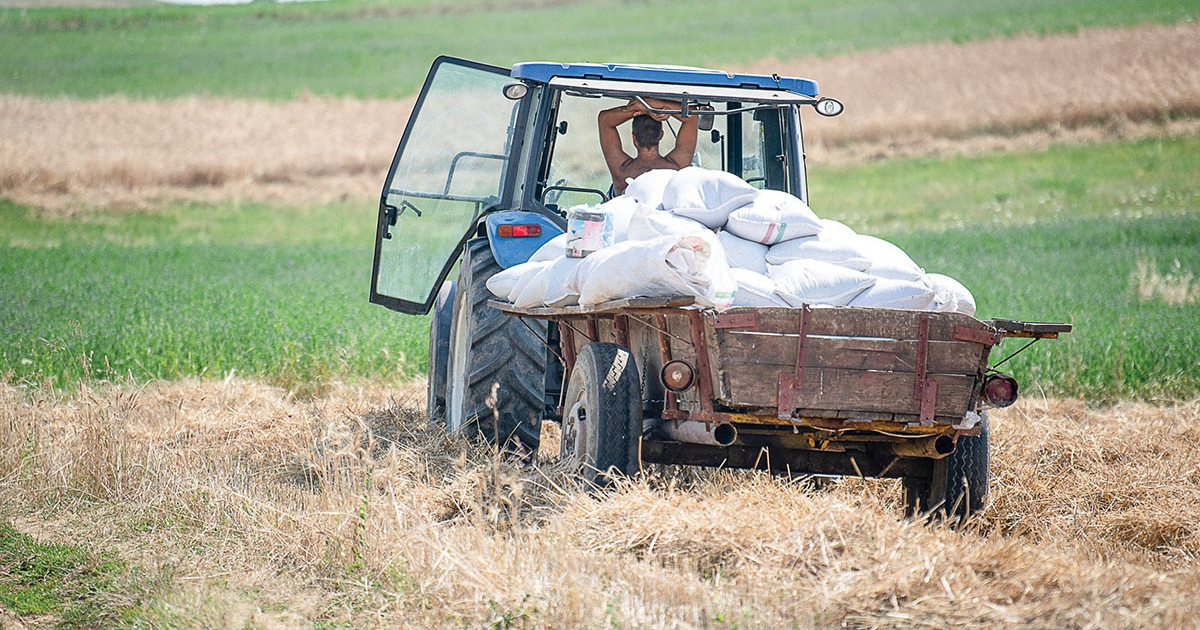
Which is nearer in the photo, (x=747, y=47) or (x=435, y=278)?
(x=435, y=278)

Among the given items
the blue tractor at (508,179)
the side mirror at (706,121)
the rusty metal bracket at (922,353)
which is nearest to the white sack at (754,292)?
the rusty metal bracket at (922,353)

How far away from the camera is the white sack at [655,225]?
5242mm

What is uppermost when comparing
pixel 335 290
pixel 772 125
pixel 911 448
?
pixel 772 125

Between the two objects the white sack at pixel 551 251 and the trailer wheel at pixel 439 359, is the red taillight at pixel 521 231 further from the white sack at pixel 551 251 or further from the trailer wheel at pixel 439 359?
the trailer wheel at pixel 439 359

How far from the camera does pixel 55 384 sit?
9.20 m

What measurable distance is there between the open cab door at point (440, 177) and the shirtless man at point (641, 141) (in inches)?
31.1

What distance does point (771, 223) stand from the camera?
5281 mm

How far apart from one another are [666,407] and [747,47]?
40.2 meters

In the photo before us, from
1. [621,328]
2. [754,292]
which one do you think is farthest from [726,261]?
[621,328]

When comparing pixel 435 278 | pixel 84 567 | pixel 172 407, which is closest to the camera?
pixel 84 567

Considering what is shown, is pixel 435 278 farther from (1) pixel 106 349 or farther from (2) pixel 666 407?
(1) pixel 106 349

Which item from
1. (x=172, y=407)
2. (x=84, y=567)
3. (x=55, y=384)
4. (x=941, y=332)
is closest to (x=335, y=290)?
(x=55, y=384)

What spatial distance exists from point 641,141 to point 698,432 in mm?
2140

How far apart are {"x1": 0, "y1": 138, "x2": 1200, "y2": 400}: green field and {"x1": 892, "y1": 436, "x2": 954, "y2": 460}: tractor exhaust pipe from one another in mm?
4789
